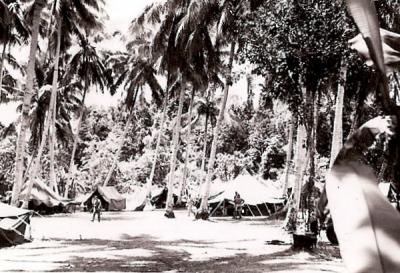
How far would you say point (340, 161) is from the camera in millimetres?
2574

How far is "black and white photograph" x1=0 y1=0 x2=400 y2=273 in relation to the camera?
2631mm

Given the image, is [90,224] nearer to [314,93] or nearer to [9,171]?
[314,93]

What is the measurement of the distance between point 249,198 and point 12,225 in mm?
17907

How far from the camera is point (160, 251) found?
1434 centimetres

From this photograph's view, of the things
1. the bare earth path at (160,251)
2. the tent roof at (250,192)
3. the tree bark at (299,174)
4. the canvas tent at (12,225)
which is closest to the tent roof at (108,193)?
the tent roof at (250,192)

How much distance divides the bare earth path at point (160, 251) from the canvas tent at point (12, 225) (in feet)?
1.13

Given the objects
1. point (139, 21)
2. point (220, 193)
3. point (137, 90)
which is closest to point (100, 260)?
point (139, 21)

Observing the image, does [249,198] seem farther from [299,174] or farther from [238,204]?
[299,174]

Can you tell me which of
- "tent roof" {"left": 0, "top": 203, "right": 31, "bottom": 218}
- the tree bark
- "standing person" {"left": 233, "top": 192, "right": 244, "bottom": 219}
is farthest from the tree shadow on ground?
"standing person" {"left": 233, "top": 192, "right": 244, "bottom": 219}

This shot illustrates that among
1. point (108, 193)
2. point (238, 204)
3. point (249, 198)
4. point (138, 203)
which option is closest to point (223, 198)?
point (249, 198)

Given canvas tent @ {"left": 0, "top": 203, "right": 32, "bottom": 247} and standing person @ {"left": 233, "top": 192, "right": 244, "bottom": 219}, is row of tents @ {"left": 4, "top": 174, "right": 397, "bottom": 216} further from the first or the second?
canvas tent @ {"left": 0, "top": 203, "right": 32, "bottom": 247}

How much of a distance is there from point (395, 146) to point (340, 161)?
44cm

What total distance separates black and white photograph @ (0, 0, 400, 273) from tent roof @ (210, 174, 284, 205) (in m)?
0.07

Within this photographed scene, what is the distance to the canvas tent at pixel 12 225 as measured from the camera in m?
14.8
